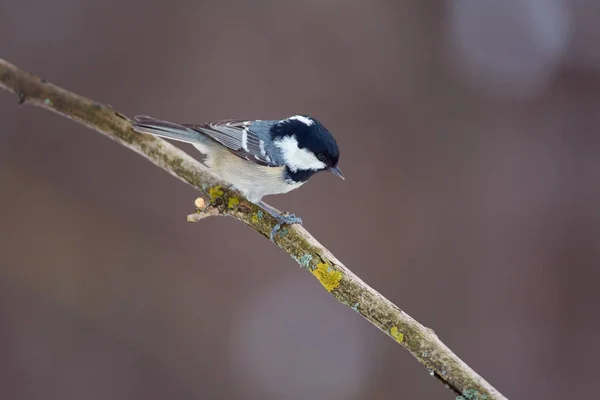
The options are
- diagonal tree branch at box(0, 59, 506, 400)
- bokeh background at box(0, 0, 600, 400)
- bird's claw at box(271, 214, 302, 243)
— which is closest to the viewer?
diagonal tree branch at box(0, 59, 506, 400)

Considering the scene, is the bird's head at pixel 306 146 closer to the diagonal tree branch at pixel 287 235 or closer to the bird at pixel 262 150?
the bird at pixel 262 150

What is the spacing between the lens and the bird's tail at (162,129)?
1130 mm

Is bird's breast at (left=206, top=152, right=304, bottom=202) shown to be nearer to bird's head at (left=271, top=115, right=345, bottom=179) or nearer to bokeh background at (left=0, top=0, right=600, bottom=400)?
bird's head at (left=271, top=115, right=345, bottom=179)

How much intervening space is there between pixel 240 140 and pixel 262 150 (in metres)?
0.07

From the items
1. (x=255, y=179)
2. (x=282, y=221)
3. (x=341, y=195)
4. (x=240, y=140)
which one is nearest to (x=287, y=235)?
(x=282, y=221)

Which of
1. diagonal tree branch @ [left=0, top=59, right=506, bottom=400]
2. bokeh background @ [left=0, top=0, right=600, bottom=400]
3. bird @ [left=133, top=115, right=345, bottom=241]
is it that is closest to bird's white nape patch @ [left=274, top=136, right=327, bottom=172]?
bird @ [left=133, top=115, right=345, bottom=241]

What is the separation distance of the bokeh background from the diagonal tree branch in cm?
61

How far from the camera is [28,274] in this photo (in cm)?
175

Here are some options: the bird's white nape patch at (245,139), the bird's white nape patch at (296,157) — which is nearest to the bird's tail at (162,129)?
the bird's white nape patch at (245,139)

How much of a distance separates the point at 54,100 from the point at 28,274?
828mm

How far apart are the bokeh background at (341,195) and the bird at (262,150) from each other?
0.64 metres

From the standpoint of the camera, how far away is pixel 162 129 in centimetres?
115

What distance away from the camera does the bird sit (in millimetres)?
1149

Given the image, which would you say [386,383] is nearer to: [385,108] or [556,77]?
[385,108]
